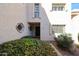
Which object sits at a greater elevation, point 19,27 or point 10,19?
point 10,19

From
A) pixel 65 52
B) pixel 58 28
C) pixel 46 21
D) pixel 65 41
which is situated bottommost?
pixel 65 52

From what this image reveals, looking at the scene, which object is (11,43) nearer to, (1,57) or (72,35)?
(1,57)

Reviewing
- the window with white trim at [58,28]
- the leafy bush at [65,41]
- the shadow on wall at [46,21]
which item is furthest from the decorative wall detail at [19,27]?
the leafy bush at [65,41]

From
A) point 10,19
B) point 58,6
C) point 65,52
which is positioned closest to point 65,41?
Answer: point 65,52

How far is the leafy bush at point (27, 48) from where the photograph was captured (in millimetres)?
4762

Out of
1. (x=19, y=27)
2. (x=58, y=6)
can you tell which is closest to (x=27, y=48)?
(x=19, y=27)

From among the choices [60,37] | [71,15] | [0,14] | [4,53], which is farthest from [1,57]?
[71,15]

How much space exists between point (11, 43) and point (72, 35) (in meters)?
1.01

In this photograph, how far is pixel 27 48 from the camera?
4.78 meters

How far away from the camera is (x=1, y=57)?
15.6ft

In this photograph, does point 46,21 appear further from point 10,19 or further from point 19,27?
point 10,19

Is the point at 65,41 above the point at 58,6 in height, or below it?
below

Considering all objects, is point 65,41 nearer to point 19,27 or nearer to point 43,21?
point 43,21

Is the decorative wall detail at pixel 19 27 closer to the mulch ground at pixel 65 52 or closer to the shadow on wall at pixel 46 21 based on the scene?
the shadow on wall at pixel 46 21
